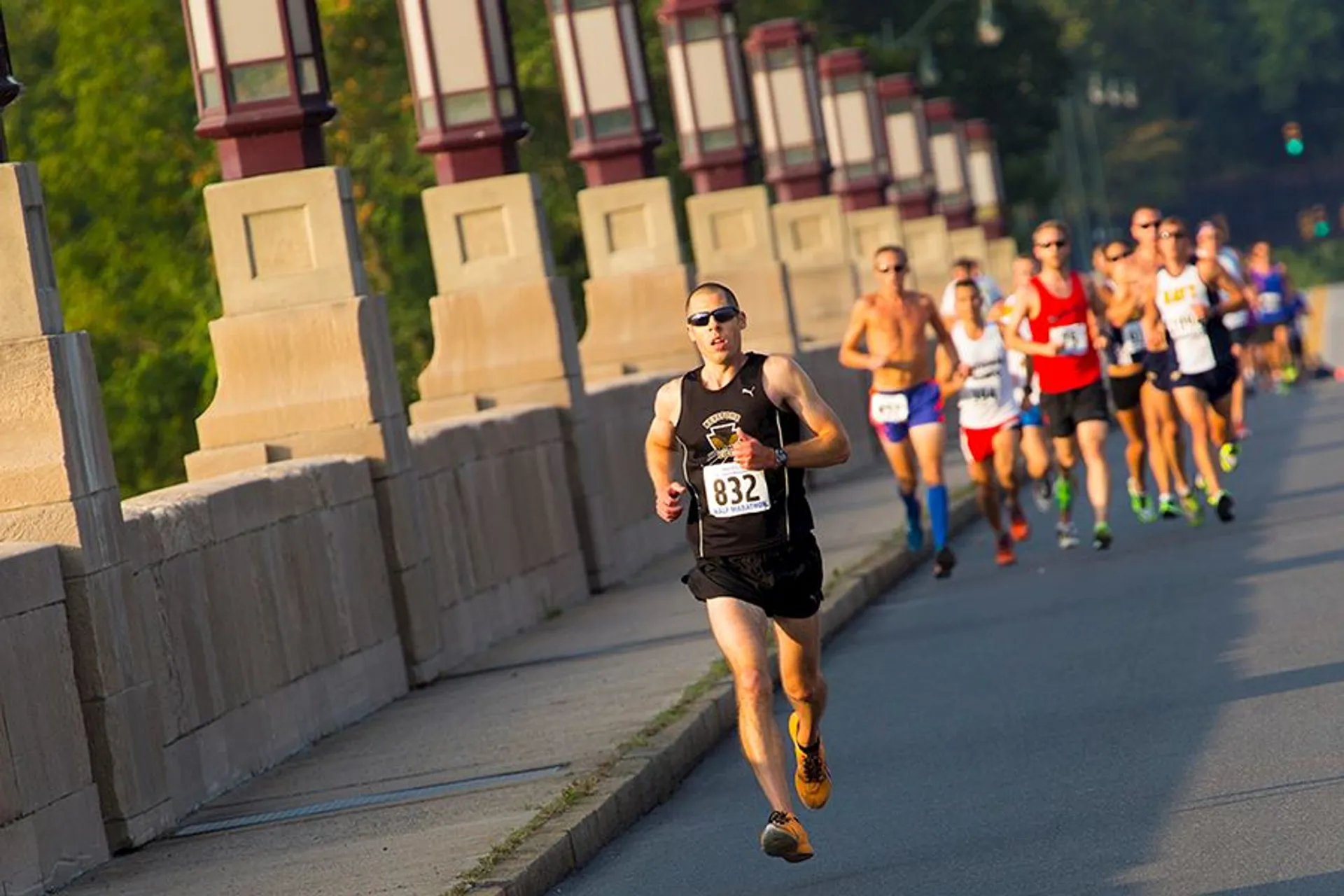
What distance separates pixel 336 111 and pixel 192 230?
51.2 m

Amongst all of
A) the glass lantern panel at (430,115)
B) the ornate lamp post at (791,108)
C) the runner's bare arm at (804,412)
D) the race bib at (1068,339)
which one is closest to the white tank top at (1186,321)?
the race bib at (1068,339)

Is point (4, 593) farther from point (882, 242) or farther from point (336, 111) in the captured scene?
point (882, 242)

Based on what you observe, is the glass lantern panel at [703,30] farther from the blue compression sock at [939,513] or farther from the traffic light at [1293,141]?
the traffic light at [1293,141]

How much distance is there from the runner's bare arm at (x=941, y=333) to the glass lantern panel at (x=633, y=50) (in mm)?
6008

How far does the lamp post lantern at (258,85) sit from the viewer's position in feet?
53.6

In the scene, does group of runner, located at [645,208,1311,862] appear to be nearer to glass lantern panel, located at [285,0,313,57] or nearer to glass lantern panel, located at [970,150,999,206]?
glass lantern panel, located at [285,0,313,57]

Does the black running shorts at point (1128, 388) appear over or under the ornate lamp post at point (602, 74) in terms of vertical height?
under

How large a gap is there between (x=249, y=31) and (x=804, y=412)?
22.7 ft

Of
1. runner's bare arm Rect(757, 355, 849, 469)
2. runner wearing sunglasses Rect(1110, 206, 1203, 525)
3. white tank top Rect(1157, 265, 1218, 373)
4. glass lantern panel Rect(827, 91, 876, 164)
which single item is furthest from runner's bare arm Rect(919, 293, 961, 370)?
glass lantern panel Rect(827, 91, 876, 164)

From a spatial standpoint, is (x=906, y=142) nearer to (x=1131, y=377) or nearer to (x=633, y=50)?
(x=633, y=50)

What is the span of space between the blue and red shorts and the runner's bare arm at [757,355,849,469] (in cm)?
938

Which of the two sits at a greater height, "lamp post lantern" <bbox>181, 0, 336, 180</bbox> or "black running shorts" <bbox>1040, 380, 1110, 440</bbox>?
"lamp post lantern" <bbox>181, 0, 336, 180</bbox>

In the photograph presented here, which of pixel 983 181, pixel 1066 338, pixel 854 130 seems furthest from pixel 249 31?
pixel 983 181

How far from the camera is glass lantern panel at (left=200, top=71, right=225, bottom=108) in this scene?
16.5 metres
